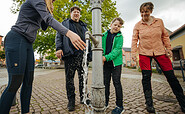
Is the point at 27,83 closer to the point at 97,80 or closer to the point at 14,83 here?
the point at 14,83

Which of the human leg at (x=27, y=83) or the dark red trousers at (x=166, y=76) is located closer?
the human leg at (x=27, y=83)

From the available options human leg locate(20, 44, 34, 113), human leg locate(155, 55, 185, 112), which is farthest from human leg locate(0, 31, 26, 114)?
human leg locate(155, 55, 185, 112)

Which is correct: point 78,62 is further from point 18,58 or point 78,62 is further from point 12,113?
point 12,113

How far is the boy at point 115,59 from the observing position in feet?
6.31

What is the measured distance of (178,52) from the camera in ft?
56.4

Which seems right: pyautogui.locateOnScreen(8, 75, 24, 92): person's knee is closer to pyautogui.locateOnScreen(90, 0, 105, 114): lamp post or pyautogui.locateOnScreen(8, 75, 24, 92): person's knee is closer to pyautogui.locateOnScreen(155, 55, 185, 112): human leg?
pyautogui.locateOnScreen(90, 0, 105, 114): lamp post

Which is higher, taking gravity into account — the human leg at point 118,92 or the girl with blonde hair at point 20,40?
the girl with blonde hair at point 20,40

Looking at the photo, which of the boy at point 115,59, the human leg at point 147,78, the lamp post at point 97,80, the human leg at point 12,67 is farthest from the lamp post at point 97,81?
the human leg at point 147,78

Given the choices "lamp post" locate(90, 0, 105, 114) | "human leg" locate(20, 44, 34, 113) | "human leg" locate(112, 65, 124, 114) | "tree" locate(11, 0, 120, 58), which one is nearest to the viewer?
"lamp post" locate(90, 0, 105, 114)

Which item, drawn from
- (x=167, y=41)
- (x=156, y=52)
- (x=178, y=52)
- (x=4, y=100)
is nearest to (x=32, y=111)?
(x=4, y=100)

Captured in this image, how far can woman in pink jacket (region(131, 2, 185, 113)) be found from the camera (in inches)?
80.7

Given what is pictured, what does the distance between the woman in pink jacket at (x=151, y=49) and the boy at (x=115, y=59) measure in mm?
542

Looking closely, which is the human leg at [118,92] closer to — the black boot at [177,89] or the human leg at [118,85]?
the human leg at [118,85]

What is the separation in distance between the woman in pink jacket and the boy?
1.78 feet
